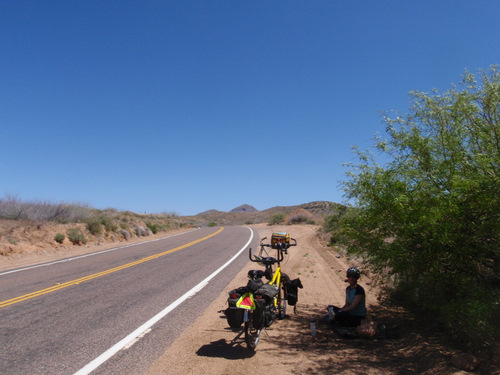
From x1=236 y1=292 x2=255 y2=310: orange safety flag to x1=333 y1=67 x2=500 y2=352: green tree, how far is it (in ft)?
7.51

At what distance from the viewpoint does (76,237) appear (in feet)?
72.9

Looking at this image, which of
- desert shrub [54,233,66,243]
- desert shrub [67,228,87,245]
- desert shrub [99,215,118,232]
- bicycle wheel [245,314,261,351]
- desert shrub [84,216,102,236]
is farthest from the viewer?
desert shrub [99,215,118,232]

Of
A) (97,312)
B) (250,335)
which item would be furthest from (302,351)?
(97,312)

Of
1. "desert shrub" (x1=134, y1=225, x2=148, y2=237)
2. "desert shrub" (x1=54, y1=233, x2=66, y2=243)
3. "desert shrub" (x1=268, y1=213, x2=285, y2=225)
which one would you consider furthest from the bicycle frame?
"desert shrub" (x1=268, y1=213, x2=285, y2=225)

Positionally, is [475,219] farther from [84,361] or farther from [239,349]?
[84,361]

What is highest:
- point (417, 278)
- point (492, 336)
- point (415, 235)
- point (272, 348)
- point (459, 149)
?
point (459, 149)

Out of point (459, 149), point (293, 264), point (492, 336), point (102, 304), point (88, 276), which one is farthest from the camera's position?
point (293, 264)

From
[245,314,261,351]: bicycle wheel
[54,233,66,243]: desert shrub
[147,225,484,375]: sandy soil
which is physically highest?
[54,233,66,243]: desert shrub

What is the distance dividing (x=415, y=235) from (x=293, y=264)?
362 inches

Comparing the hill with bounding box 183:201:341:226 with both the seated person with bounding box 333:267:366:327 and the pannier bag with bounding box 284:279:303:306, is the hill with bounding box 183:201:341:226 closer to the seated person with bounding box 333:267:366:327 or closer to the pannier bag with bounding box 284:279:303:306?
the pannier bag with bounding box 284:279:303:306

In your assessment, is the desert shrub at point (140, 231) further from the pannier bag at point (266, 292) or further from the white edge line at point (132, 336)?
the pannier bag at point (266, 292)

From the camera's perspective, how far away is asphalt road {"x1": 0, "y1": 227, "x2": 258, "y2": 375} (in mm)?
4949

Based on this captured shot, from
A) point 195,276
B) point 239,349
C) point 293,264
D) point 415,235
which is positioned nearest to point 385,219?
point 415,235

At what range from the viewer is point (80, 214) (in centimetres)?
2638
